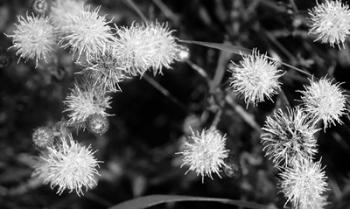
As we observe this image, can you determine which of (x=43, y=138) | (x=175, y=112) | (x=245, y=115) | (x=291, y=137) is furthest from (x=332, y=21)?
(x=43, y=138)

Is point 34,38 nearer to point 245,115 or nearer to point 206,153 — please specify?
point 206,153

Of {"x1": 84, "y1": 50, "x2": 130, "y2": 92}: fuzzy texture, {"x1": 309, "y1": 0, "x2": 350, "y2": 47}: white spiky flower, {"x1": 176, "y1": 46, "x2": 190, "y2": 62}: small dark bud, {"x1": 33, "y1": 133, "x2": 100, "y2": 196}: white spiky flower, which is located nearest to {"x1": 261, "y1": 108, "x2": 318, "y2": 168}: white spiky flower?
{"x1": 309, "y1": 0, "x2": 350, "y2": 47}: white spiky flower

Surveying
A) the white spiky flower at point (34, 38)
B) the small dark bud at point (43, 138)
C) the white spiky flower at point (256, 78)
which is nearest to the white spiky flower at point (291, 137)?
the white spiky flower at point (256, 78)

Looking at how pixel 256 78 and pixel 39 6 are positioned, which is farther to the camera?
pixel 39 6

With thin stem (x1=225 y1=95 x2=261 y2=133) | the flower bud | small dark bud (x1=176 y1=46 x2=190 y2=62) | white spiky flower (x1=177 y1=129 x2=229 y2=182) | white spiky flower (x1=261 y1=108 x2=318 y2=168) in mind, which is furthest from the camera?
thin stem (x1=225 y1=95 x2=261 y2=133)

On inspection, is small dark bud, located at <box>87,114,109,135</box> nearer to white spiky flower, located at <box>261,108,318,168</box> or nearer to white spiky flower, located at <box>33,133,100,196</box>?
white spiky flower, located at <box>33,133,100,196</box>

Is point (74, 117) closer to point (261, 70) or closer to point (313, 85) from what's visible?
point (261, 70)

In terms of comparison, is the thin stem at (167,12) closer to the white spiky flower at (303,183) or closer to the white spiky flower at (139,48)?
the white spiky flower at (139,48)
